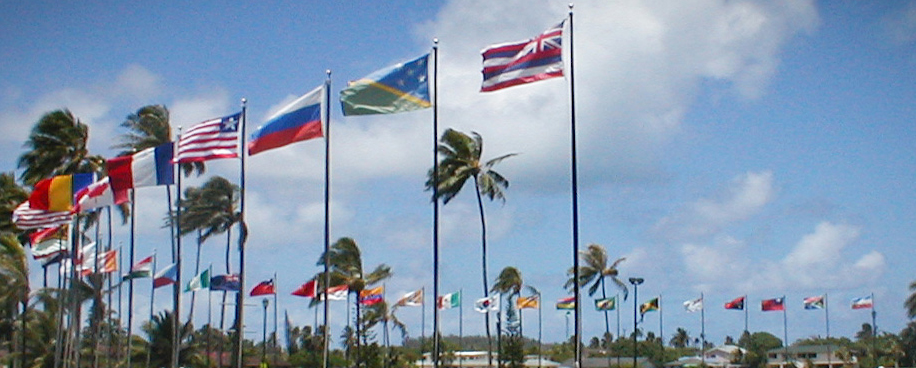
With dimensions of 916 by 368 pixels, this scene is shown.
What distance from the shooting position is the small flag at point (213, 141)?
36.2 metres

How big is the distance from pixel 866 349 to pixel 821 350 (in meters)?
5.77

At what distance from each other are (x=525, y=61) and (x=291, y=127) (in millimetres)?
7332

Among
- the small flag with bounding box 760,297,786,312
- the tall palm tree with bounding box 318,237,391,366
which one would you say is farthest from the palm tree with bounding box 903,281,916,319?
the tall palm tree with bounding box 318,237,391,366

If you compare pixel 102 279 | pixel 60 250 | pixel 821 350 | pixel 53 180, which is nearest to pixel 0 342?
pixel 102 279

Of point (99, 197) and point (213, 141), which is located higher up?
point (213, 141)

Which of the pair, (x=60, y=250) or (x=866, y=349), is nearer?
(x=60, y=250)

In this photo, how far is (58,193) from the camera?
4647cm

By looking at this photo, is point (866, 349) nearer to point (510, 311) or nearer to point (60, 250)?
point (510, 311)

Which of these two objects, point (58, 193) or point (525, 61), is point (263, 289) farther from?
point (525, 61)

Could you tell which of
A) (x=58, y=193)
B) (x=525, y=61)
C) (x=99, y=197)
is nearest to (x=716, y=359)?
(x=58, y=193)

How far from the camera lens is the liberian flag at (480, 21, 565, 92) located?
97.0 feet

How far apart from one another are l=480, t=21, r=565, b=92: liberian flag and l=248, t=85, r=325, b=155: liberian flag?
5.66 metres

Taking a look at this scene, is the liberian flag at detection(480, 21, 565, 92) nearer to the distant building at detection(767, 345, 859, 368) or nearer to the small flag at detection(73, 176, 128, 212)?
the small flag at detection(73, 176, 128, 212)

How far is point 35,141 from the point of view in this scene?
5484 cm
